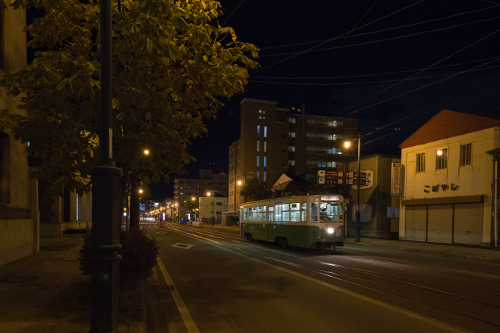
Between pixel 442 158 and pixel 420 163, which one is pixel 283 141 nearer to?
pixel 420 163

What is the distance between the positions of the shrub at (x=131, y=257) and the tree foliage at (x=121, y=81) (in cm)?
189

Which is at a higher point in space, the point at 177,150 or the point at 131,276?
the point at 177,150

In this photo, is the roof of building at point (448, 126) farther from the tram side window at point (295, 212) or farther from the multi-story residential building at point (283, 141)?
the multi-story residential building at point (283, 141)

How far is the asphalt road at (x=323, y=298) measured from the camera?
22.9ft

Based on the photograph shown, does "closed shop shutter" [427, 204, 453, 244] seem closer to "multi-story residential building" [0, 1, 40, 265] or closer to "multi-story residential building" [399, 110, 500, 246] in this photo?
"multi-story residential building" [399, 110, 500, 246]

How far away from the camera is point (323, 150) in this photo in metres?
88.1

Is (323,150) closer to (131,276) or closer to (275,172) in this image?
(275,172)

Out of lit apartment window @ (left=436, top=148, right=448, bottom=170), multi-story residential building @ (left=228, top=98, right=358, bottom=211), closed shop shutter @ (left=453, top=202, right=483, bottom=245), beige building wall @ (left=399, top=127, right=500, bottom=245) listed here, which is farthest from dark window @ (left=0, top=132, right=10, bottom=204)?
multi-story residential building @ (left=228, top=98, right=358, bottom=211)

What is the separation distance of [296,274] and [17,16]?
1430cm

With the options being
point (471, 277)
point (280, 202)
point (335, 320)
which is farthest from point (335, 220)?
point (335, 320)

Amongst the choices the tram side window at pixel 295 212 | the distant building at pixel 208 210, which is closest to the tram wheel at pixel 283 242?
Result: the tram side window at pixel 295 212

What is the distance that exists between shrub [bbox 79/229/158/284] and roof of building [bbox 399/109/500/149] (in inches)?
901

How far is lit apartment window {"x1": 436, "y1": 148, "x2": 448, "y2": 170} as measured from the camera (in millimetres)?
27516

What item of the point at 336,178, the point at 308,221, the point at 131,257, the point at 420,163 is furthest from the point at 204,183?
the point at 131,257
